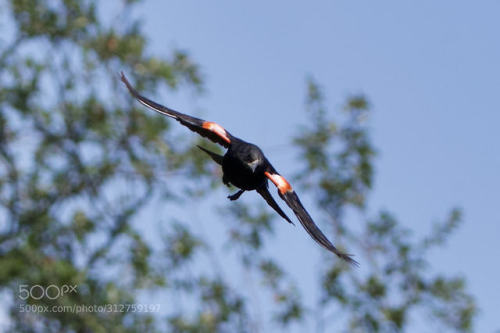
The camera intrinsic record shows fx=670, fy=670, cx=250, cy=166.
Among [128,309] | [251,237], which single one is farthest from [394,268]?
[128,309]

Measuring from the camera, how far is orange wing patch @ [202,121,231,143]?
3100 millimetres

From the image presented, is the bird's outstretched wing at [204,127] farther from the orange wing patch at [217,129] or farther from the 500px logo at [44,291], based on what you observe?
the 500px logo at [44,291]

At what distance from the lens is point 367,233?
9211 millimetres

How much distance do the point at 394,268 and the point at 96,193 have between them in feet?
14.2

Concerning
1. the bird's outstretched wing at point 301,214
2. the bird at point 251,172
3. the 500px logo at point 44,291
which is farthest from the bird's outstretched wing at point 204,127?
the 500px logo at point 44,291

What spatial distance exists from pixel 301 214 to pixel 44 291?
6483mm

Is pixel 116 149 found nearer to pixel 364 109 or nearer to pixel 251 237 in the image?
pixel 251 237

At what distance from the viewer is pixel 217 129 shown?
3139 mm

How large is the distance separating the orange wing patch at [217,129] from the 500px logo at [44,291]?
5751 mm

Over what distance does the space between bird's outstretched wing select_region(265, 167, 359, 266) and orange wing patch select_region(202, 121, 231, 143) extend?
0.86 feet

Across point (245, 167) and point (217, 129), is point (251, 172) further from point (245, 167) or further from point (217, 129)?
point (217, 129)

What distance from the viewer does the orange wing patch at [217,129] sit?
310cm

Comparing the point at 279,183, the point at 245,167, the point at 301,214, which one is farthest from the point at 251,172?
the point at 301,214

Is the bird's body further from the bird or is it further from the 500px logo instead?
the 500px logo
